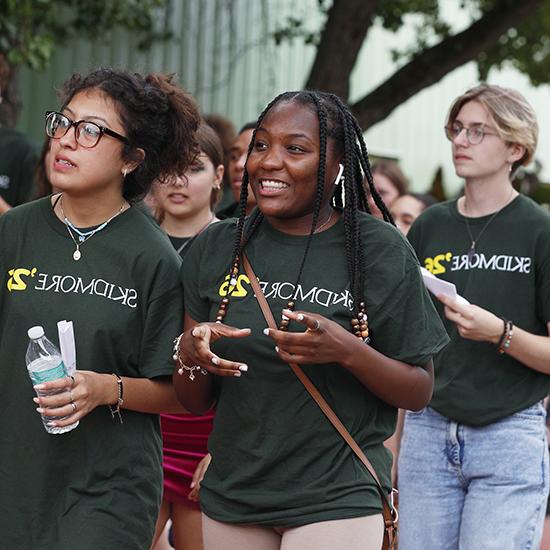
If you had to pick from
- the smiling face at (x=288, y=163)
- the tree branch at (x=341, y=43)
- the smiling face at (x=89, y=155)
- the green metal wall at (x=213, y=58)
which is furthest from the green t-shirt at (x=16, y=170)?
the green metal wall at (x=213, y=58)

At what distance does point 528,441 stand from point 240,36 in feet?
38.6

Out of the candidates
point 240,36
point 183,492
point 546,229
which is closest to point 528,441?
point 546,229

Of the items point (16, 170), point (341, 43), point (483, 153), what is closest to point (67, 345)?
point (483, 153)

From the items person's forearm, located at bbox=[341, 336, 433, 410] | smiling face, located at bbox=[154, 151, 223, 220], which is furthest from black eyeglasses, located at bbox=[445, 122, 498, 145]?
person's forearm, located at bbox=[341, 336, 433, 410]

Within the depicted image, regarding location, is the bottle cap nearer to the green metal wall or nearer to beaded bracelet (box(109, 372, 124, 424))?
beaded bracelet (box(109, 372, 124, 424))

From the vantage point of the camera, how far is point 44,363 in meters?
3.61

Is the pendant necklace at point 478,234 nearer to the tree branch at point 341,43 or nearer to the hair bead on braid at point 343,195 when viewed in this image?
the hair bead on braid at point 343,195

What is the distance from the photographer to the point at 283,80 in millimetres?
17234

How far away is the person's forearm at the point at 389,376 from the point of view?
3.62m

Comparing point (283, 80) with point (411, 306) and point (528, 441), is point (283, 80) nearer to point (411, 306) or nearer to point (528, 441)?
point (528, 441)

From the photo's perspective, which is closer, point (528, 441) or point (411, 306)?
point (411, 306)

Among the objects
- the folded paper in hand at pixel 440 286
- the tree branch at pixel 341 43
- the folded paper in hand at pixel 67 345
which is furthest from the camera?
the tree branch at pixel 341 43

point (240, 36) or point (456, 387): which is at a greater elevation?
point (240, 36)

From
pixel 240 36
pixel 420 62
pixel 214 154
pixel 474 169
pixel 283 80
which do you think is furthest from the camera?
pixel 283 80
